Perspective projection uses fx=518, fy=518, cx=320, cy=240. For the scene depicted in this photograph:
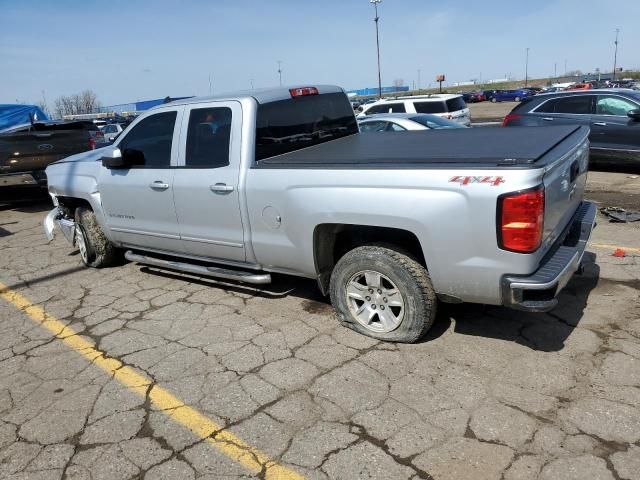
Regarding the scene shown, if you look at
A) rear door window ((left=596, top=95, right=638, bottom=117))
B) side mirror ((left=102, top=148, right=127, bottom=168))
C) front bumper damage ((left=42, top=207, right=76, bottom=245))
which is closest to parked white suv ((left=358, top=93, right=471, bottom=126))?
rear door window ((left=596, top=95, right=638, bottom=117))

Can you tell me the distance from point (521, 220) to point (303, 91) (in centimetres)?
257

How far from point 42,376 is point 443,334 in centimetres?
295

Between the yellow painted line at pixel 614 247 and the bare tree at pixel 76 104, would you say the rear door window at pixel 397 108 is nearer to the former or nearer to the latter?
the yellow painted line at pixel 614 247

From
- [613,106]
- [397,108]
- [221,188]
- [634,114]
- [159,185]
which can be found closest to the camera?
[221,188]

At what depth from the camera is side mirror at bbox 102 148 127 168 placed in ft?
16.3

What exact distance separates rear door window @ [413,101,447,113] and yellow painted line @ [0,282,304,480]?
12.8 m

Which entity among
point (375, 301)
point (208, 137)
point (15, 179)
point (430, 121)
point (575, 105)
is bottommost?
point (375, 301)

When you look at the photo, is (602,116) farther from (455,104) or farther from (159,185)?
(159,185)

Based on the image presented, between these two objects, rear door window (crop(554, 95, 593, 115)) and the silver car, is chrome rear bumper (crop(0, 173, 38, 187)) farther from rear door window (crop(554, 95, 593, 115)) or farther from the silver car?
rear door window (crop(554, 95, 593, 115))

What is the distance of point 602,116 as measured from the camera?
9.63 meters

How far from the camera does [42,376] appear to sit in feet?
12.2

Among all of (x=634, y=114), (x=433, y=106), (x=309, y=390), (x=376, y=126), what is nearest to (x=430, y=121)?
(x=376, y=126)

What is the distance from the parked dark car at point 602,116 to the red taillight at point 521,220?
7601mm

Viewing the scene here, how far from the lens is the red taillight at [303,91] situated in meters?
4.63
